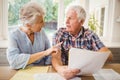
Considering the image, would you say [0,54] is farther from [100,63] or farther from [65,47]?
[100,63]

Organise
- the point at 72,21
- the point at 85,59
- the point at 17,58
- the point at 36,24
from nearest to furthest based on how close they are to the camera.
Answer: the point at 85,59 < the point at 17,58 < the point at 36,24 < the point at 72,21

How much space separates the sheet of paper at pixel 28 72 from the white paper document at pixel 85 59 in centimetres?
28

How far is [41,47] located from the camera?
5.67ft

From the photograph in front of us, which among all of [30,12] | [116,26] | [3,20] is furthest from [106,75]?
[3,20]

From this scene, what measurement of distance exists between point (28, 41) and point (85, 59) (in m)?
0.62

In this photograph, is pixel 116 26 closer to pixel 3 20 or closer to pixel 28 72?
pixel 3 20

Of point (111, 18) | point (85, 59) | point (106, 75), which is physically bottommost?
point (106, 75)

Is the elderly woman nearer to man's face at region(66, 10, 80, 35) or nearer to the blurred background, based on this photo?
man's face at region(66, 10, 80, 35)

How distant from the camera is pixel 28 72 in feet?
4.55

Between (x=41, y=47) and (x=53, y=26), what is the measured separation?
4.53ft

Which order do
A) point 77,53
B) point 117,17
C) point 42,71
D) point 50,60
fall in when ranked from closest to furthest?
point 77,53, point 42,71, point 50,60, point 117,17

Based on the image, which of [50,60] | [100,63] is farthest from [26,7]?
[100,63]

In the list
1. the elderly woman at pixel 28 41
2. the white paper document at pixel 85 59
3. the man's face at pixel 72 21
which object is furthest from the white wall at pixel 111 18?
the white paper document at pixel 85 59

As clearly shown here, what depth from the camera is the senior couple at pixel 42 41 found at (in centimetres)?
149
